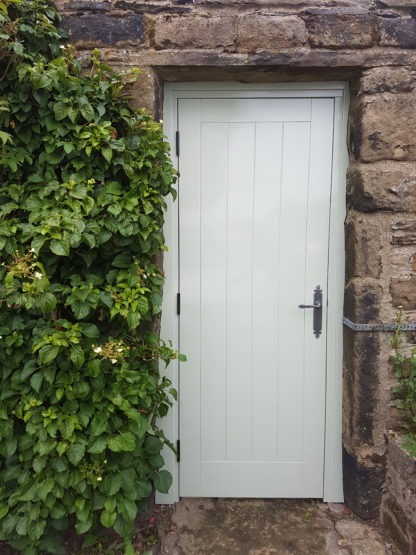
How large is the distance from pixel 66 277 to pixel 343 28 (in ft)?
6.13

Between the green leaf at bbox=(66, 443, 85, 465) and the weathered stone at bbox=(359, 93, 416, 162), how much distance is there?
6.58 ft

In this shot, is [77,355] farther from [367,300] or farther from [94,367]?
[367,300]

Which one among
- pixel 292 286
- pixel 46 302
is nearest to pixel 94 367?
pixel 46 302

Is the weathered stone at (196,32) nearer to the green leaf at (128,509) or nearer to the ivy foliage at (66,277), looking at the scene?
the ivy foliage at (66,277)

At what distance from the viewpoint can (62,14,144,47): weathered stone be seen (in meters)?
2.07

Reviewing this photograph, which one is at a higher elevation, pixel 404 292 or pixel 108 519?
pixel 404 292

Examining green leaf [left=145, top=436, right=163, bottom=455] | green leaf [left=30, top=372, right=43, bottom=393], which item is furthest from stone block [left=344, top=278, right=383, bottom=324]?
green leaf [left=30, top=372, right=43, bottom=393]

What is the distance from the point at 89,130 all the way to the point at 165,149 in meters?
0.36

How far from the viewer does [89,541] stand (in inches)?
78.1

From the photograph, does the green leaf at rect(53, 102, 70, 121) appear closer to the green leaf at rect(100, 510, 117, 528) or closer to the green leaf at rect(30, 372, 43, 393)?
the green leaf at rect(30, 372, 43, 393)

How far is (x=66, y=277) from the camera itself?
6.33 feet

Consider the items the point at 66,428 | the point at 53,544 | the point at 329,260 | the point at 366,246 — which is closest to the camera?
the point at 66,428

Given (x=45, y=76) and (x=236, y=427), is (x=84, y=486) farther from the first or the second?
(x=45, y=76)

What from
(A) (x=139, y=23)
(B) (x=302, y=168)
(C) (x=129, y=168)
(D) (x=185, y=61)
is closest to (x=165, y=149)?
(C) (x=129, y=168)
